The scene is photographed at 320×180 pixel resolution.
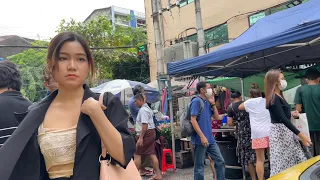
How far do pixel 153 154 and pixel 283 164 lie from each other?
2.80 meters

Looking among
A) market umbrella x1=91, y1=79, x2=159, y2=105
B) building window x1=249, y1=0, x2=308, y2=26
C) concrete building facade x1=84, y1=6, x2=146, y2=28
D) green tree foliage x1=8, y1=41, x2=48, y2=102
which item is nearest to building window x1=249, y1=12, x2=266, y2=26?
building window x1=249, y1=0, x2=308, y2=26

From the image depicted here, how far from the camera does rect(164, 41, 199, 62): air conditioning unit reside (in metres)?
11.4

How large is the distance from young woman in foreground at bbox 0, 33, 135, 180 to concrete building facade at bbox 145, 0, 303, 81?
11402 millimetres

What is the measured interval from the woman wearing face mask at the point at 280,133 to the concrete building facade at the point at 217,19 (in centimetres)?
860

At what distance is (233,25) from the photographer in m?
13.6

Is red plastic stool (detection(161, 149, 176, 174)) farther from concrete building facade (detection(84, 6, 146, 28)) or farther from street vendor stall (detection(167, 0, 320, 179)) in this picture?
concrete building facade (detection(84, 6, 146, 28))

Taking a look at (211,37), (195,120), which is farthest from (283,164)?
(211,37)

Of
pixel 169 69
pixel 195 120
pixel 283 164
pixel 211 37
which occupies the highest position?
pixel 211 37

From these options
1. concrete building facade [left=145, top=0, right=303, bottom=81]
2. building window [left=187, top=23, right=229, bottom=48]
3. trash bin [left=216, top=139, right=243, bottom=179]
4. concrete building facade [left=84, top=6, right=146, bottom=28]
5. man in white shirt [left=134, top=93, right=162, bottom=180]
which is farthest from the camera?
concrete building facade [left=84, top=6, right=146, bottom=28]

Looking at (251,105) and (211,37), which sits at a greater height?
(211,37)

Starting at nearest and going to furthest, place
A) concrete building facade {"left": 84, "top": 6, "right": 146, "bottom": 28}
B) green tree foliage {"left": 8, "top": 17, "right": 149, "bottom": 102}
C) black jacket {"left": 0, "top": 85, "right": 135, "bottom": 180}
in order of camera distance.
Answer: black jacket {"left": 0, "top": 85, "right": 135, "bottom": 180} → green tree foliage {"left": 8, "top": 17, "right": 149, "bottom": 102} → concrete building facade {"left": 84, "top": 6, "right": 146, "bottom": 28}

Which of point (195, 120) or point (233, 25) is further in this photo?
point (233, 25)

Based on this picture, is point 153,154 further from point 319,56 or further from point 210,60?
point 319,56

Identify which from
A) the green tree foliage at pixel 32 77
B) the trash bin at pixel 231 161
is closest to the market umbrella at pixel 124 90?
the trash bin at pixel 231 161
